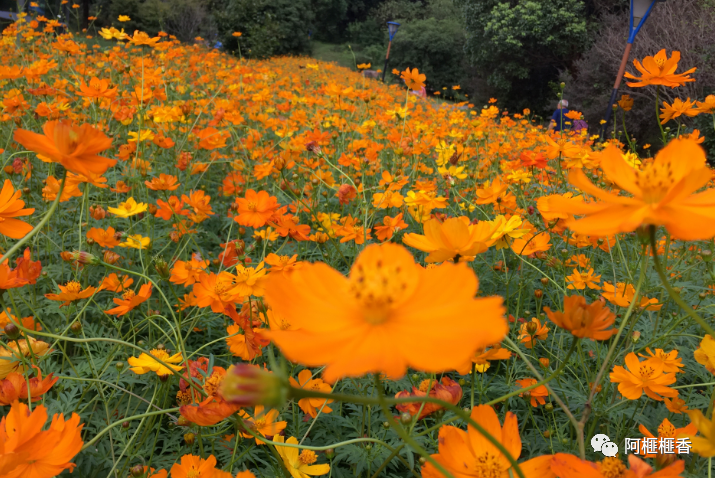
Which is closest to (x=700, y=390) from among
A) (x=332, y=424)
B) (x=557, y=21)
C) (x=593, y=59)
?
(x=332, y=424)

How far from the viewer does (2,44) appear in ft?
11.4

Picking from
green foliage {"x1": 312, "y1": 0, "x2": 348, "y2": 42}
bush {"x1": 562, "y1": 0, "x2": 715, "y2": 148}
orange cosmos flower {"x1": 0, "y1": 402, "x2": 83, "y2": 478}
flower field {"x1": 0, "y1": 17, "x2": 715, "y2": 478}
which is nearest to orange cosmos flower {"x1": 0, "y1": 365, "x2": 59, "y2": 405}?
flower field {"x1": 0, "y1": 17, "x2": 715, "y2": 478}

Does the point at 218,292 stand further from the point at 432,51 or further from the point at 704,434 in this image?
the point at 432,51

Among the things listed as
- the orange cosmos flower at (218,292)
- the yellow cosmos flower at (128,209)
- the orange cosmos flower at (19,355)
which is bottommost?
the orange cosmos flower at (19,355)

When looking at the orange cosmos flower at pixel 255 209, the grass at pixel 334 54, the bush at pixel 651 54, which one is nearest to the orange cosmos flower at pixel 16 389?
the orange cosmos flower at pixel 255 209

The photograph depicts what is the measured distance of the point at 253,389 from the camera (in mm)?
273

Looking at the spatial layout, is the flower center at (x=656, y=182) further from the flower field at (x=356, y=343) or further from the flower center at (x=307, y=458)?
the flower center at (x=307, y=458)

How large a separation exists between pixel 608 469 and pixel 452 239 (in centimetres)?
32

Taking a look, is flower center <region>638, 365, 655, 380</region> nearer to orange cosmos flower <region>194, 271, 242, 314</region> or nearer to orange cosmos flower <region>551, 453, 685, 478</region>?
orange cosmos flower <region>551, 453, 685, 478</region>

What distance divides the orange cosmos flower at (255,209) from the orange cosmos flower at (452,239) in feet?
1.94

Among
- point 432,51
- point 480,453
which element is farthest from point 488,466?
point 432,51

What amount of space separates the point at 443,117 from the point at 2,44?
12.2 feet

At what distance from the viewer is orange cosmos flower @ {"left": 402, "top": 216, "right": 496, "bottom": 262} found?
608 mm

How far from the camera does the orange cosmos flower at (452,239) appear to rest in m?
0.61
